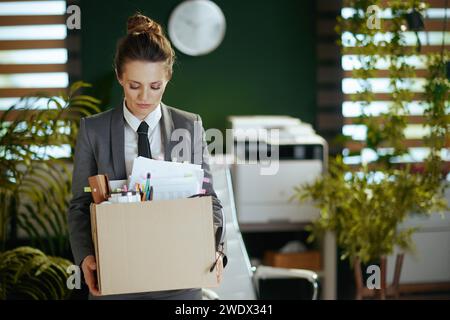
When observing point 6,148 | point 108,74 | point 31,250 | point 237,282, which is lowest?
point 237,282

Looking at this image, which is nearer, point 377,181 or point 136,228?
point 136,228

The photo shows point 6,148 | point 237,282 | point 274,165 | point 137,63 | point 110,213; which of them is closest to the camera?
point 110,213

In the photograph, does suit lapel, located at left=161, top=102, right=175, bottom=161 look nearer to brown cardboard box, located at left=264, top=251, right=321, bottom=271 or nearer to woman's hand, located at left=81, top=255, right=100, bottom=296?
woman's hand, located at left=81, top=255, right=100, bottom=296

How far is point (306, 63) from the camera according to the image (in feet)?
9.52

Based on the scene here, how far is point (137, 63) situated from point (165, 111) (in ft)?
0.48

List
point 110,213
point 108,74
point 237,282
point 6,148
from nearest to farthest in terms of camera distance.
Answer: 1. point 110,213
2. point 108,74
3. point 6,148
4. point 237,282

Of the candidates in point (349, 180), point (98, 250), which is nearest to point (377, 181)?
point (349, 180)

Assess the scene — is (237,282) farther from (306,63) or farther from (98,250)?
(98,250)

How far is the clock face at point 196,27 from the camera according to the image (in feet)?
7.08

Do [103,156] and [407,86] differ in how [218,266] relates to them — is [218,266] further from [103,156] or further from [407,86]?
[407,86]

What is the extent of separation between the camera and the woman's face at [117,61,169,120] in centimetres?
161

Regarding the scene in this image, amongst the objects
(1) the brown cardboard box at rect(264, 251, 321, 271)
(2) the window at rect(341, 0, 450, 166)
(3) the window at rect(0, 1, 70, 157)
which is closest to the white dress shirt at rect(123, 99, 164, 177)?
(3) the window at rect(0, 1, 70, 157)

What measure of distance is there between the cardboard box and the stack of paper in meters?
0.04

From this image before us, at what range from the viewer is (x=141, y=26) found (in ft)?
5.41
